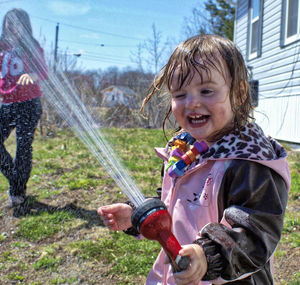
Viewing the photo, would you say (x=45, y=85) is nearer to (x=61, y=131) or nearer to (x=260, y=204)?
(x=260, y=204)

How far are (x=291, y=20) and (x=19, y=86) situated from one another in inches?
249

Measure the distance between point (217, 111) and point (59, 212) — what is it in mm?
3020

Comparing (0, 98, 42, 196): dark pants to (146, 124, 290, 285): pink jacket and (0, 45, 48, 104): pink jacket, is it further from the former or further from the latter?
(146, 124, 290, 285): pink jacket

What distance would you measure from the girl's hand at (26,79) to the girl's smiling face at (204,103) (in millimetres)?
2627

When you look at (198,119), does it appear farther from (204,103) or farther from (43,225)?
(43,225)

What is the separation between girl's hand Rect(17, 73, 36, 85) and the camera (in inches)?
140

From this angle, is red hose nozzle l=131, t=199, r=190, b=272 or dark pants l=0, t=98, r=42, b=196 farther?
dark pants l=0, t=98, r=42, b=196

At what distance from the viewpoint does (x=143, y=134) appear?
9.04 meters

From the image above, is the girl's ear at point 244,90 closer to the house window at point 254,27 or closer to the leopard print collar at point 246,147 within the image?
the leopard print collar at point 246,147

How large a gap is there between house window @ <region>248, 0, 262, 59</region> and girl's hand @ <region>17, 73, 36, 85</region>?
6.87 meters

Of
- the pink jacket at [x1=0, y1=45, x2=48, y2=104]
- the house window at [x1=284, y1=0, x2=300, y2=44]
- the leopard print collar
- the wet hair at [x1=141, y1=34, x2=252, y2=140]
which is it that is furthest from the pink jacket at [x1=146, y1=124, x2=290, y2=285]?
the house window at [x1=284, y1=0, x2=300, y2=44]

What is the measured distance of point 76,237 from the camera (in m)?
3.35

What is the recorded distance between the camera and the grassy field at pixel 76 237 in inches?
108

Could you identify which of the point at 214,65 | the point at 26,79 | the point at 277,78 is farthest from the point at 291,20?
the point at 214,65
